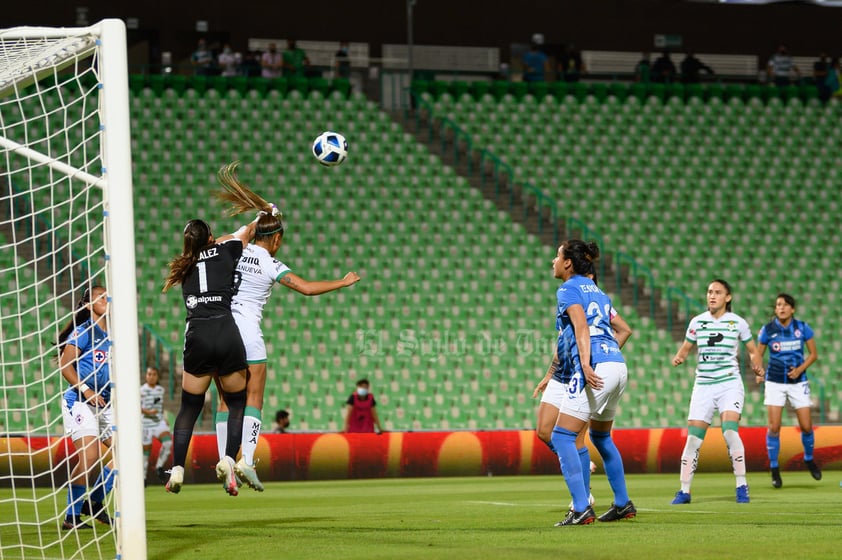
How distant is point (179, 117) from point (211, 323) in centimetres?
1756

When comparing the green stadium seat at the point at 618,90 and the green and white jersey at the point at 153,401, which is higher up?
the green stadium seat at the point at 618,90

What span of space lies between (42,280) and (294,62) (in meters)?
19.5

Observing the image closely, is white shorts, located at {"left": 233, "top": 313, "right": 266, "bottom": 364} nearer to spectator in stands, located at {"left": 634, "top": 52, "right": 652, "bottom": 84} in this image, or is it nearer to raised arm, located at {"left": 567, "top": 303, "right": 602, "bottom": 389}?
raised arm, located at {"left": 567, "top": 303, "right": 602, "bottom": 389}

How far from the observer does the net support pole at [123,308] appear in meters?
6.93

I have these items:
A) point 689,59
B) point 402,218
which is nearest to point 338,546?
point 402,218

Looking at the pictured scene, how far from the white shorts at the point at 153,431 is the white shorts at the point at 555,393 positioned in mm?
10221

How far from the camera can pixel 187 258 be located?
9.62m

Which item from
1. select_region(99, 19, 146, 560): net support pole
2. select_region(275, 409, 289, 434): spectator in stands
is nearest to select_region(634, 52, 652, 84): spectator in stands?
select_region(275, 409, 289, 434): spectator in stands

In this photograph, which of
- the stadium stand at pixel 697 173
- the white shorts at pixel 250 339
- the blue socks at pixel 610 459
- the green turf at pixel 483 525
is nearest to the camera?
the green turf at pixel 483 525

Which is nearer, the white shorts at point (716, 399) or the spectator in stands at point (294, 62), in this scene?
the white shorts at point (716, 399)

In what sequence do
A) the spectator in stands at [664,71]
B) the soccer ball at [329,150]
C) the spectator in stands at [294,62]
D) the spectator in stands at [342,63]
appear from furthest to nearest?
the spectator in stands at [664,71], the spectator in stands at [342,63], the spectator in stands at [294,62], the soccer ball at [329,150]

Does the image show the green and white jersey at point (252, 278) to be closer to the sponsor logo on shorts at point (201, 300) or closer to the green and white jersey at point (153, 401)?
the sponsor logo on shorts at point (201, 300)

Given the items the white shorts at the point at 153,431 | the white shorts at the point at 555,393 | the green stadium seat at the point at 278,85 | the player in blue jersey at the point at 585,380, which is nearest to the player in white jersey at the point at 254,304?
the white shorts at the point at 555,393

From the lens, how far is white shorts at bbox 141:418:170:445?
18.5 meters
